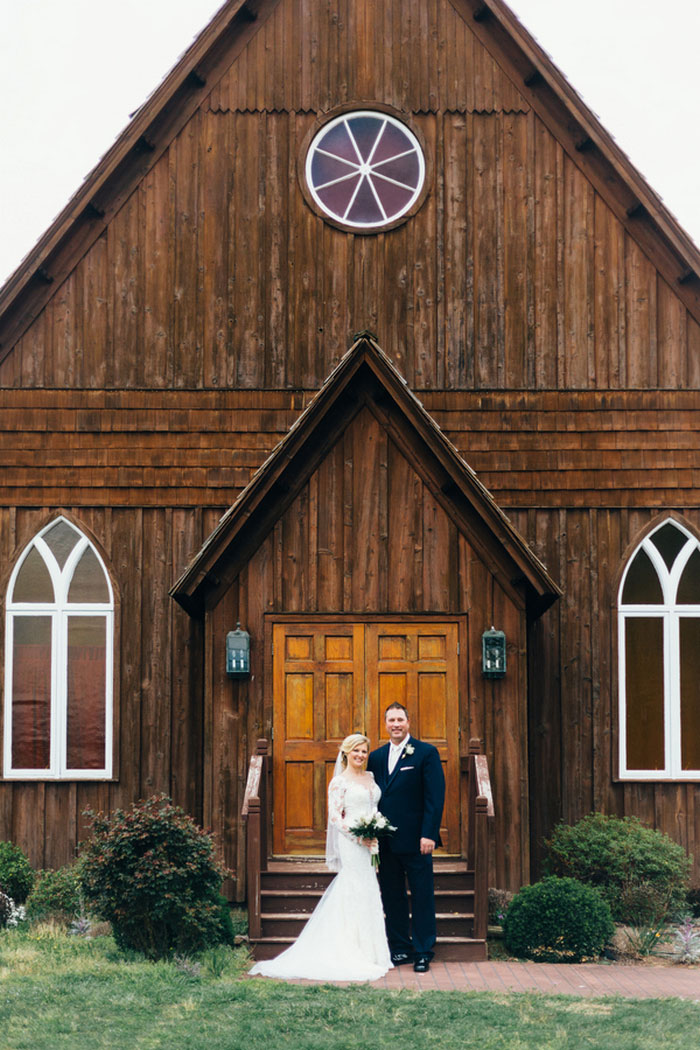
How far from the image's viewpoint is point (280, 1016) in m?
8.90

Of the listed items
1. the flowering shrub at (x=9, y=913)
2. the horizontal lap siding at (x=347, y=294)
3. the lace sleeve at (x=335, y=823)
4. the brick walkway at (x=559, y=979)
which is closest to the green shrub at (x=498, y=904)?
the brick walkway at (x=559, y=979)

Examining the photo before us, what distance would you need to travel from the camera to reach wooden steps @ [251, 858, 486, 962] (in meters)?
11.2

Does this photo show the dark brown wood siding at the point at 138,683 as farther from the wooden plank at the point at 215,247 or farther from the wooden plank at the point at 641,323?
the wooden plank at the point at 641,323

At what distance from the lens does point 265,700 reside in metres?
13.0

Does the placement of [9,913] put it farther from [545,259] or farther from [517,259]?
[545,259]

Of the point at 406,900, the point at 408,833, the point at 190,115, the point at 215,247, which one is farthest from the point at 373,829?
the point at 190,115

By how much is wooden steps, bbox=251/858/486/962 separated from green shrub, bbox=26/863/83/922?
79.1 inches

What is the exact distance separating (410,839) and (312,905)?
1318 mm

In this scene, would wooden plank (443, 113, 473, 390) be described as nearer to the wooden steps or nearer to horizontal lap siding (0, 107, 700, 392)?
horizontal lap siding (0, 107, 700, 392)

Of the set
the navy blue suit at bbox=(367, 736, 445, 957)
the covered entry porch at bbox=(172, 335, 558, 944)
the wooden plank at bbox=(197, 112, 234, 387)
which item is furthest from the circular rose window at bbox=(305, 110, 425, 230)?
the navy blue suit at bbox=(367, 736, 445, 957)

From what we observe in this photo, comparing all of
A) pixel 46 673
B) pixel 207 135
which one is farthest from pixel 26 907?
pixel 207 135

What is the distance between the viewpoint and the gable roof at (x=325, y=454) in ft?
41.3

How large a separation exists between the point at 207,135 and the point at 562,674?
23.0 feet

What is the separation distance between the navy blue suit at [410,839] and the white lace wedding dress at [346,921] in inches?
7.2
